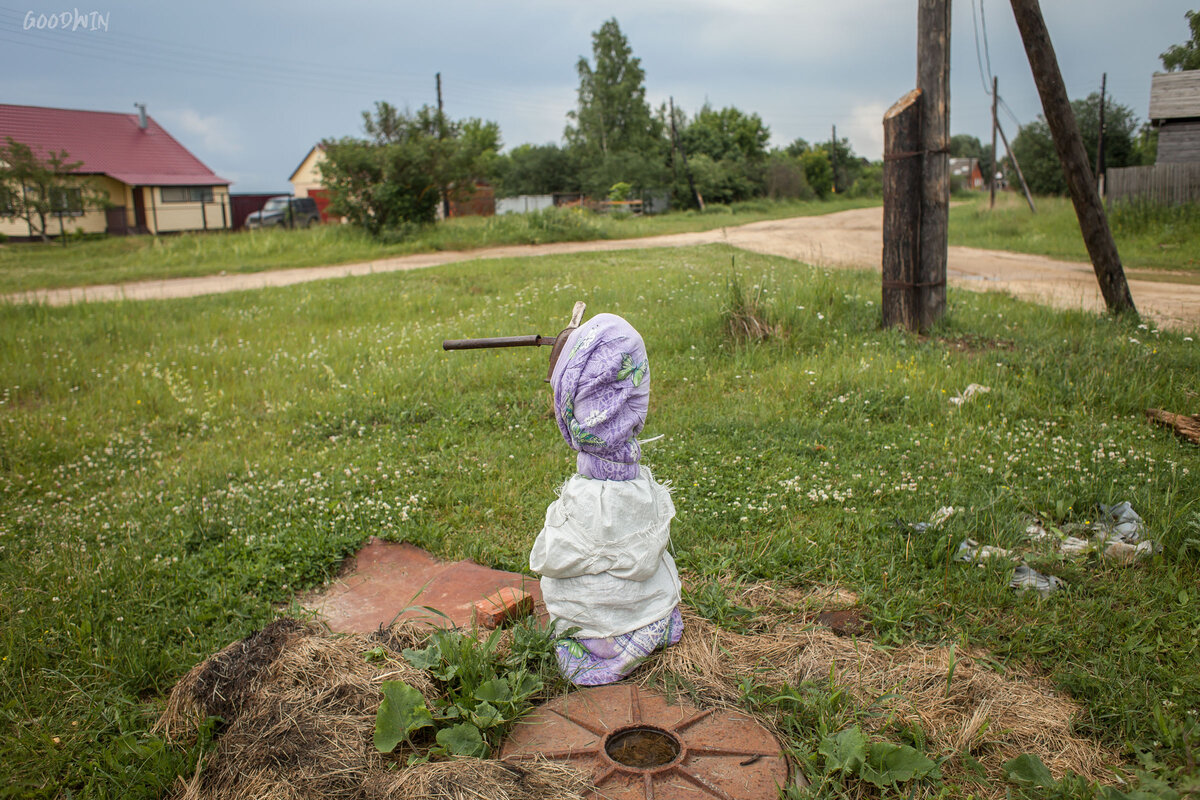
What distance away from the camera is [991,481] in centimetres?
436

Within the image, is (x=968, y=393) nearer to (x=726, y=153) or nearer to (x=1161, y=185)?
(x=1161, y=185)

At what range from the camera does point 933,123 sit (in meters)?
7.11

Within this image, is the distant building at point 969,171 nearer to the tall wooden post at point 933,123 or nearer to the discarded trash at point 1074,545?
the tall wooden post at point 933,123

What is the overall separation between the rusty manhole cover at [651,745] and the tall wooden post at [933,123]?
576cm

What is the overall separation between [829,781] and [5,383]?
775cm

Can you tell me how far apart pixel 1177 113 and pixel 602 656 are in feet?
69.8

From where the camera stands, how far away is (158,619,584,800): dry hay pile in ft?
7.54

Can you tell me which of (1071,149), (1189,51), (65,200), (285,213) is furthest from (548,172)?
(1071,149)

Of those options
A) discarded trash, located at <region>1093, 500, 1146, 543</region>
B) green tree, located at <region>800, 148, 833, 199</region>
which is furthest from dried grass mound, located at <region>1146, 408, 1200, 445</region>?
green tree, located at <region>800, 148, 833, 199</region>

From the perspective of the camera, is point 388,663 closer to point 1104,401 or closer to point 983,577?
point 983,577

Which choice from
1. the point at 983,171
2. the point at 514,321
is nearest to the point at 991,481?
the point at 514,321

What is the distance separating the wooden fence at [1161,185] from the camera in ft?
52.0

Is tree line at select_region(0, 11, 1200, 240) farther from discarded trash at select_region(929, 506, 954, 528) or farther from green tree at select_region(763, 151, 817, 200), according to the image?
discarded trash at select_region(929, 506, 954, 528)

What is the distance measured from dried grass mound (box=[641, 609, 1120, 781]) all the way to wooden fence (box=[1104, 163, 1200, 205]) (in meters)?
17.2
